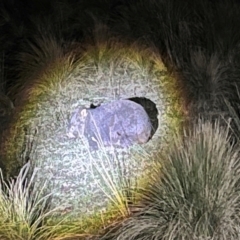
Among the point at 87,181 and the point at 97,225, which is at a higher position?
the point at 87,181

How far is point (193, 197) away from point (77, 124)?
868mm

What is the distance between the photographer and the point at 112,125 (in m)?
3.02

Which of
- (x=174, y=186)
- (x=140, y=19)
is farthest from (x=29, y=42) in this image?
(x=174, y=186)

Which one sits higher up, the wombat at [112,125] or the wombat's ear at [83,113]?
the wombat's ear at [83,113]

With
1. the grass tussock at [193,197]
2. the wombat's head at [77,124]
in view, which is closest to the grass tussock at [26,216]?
the grass tussock at [193,197]

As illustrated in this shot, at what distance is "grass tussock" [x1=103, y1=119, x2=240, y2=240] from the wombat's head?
629mm

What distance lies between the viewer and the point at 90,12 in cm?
376

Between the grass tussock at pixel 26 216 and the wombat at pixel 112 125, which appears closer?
the grass tussock at pixel 26 216

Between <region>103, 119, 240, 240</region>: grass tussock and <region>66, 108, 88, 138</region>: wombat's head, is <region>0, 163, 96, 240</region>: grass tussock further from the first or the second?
<region>66, 108, 88, 138</region>: wombat's head

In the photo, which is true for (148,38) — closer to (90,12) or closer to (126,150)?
(90,12)

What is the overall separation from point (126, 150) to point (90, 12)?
115 cm

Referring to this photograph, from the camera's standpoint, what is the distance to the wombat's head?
9.94ft

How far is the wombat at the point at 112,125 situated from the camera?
118 inches

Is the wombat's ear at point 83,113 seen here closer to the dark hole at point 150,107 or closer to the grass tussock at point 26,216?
the dark hole at point 150,107
